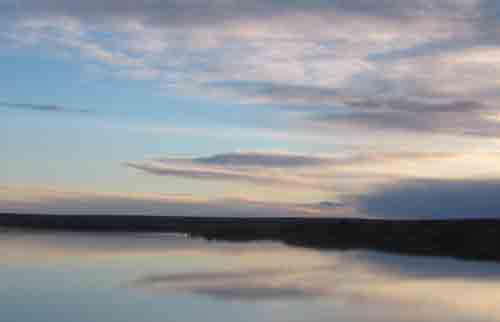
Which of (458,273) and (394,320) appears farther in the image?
(458,273)

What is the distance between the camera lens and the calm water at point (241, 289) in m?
17.7

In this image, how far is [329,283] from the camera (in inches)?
969

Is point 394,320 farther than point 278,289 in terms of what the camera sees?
No

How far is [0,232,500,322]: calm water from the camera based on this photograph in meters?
17.7

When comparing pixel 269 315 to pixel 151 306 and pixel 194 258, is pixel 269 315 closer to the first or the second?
pixel 151 306

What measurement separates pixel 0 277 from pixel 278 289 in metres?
8.64

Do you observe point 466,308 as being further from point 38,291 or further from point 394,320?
point 38,291

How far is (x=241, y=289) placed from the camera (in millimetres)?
22484

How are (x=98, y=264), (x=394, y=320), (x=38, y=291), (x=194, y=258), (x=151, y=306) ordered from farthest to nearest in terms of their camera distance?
1. (x=194, y=258)
2. (x=98, y=264)
3. (x=38, y=291)
4. (x=151, y=306)
5. (x=394, y=320)

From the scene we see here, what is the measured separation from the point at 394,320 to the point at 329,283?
306 inches

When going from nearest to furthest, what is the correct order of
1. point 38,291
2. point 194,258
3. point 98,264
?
point 38,291 → point 98,264 → point 194,258

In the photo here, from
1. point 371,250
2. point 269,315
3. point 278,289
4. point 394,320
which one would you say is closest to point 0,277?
point 278,289

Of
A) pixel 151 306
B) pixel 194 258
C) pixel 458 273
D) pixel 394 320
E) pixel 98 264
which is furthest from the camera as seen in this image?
pixel 194 258

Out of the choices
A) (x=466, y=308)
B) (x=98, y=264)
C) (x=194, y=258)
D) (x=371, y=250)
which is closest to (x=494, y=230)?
(x=371, y=250)
